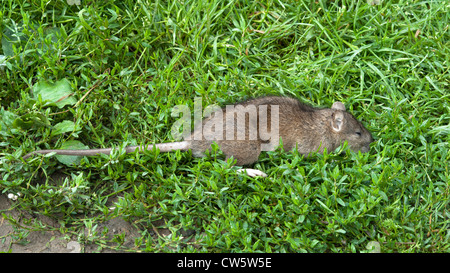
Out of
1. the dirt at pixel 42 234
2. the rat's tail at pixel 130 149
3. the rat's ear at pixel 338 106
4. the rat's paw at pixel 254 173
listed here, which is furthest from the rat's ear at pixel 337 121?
the dirt at pixel 42 234

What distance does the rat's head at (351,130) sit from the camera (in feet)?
16.0

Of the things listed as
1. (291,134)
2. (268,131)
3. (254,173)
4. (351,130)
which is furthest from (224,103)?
(351,130)

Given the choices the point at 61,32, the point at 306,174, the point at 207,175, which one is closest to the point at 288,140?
the point at 306,174

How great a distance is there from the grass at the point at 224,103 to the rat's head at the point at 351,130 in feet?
0.41

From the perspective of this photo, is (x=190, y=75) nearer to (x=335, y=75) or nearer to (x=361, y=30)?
(x=335, y=75)

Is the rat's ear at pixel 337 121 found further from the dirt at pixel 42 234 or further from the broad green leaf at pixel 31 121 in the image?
the broad green leaf at pixel 31 121

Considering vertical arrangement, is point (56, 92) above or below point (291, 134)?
above

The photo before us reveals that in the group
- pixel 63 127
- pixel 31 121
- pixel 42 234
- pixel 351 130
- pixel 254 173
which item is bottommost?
pixel 42 234

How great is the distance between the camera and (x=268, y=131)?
476 cm

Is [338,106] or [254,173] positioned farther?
[338,106]

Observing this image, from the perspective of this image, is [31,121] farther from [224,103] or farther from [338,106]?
[338,106]

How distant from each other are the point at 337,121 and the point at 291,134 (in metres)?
0.46

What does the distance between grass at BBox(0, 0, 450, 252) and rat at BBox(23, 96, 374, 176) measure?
116 mm

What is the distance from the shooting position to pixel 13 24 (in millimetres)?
5129
